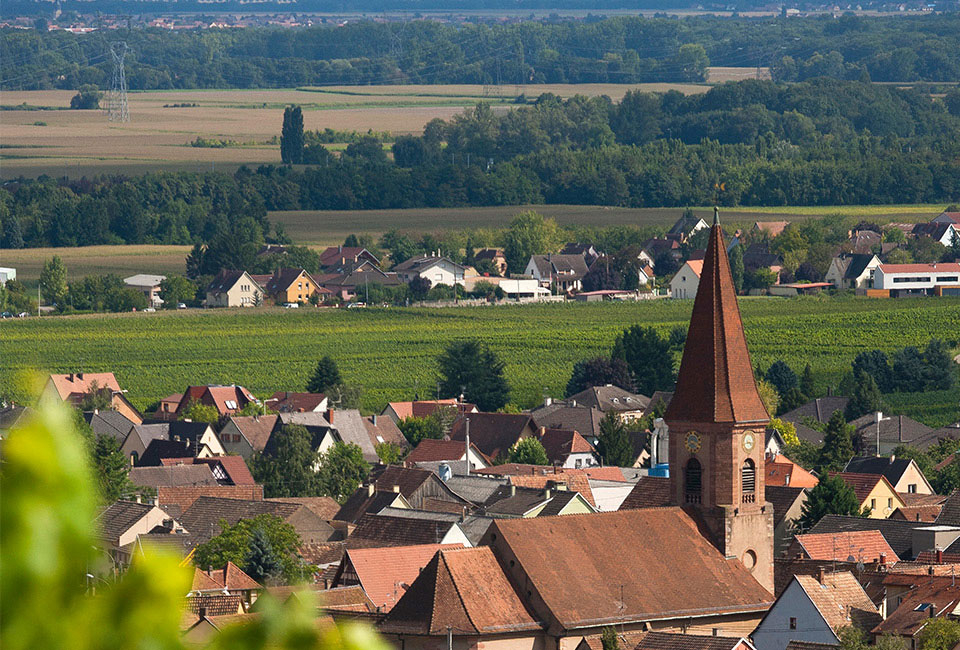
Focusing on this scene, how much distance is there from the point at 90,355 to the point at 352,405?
27.7m

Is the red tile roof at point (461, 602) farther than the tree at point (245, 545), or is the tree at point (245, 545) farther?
the tree at point (245, 545)

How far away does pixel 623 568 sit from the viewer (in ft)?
134

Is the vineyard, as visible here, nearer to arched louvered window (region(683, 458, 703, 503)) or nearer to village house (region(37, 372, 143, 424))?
village house (region(37, 372, 143, 424))

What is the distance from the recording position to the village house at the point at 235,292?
166m

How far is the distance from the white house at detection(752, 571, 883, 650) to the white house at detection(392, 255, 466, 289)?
5286 inches

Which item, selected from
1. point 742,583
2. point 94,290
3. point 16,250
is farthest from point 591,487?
point 16,250

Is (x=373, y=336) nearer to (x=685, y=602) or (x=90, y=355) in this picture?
(x=90, y=355)

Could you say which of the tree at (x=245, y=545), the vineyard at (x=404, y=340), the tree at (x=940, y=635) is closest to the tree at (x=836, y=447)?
the vineyard at (x=404, y=340)

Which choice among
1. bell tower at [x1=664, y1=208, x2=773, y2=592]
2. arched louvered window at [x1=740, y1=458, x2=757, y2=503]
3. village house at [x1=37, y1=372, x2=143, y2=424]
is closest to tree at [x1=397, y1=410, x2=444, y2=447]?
village house at [x1=37, y1=372, x2=143, y2=424]

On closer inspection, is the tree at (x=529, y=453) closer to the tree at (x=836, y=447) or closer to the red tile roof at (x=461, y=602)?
the tree at (x=836, y=447)

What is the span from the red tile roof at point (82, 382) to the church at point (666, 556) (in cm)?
6364

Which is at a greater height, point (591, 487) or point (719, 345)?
point (719, 345)

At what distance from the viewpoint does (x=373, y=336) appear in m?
136

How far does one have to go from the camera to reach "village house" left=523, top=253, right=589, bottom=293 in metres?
181
